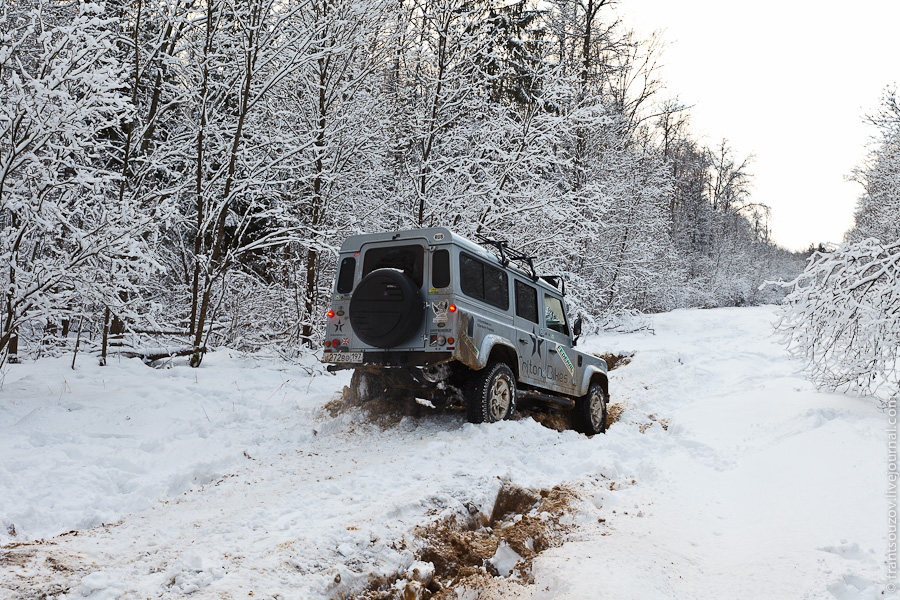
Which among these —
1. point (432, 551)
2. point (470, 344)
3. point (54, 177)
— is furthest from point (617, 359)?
point (54, 177)

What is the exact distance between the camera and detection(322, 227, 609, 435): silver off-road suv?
6.52 m

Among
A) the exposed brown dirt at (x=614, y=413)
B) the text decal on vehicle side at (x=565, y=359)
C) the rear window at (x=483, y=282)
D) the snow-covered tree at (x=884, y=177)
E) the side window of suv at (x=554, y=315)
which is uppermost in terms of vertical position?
the snow-covered tree at (x=884, y=177)

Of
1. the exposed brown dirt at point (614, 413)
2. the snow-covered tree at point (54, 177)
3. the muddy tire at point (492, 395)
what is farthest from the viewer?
the exposed brown dirt at point (614, 413)

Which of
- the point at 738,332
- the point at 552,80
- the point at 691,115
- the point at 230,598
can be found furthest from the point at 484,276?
the point at 691,115

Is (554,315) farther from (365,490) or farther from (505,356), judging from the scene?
(365,490)

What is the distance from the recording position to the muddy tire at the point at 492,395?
22.1 ft

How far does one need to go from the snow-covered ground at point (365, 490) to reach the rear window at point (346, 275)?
163 centimetres

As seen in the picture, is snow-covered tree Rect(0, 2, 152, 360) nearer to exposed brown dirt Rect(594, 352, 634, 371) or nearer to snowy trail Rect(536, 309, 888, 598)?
snowy trail Rect(536, 309, 888, 598)

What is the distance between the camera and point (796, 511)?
4.64 metres

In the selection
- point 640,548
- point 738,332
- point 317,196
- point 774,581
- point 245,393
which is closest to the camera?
point 774,581

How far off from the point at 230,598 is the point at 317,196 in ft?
30.4

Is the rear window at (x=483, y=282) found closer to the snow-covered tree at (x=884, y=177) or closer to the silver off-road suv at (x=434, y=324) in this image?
the silver off-road suv at (x=434, y=324)

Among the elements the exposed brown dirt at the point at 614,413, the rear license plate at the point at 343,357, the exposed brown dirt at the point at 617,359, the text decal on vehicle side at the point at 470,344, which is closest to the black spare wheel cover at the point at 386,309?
the rear license plate at the point at 343,357

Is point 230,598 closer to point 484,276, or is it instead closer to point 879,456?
point 484,276
